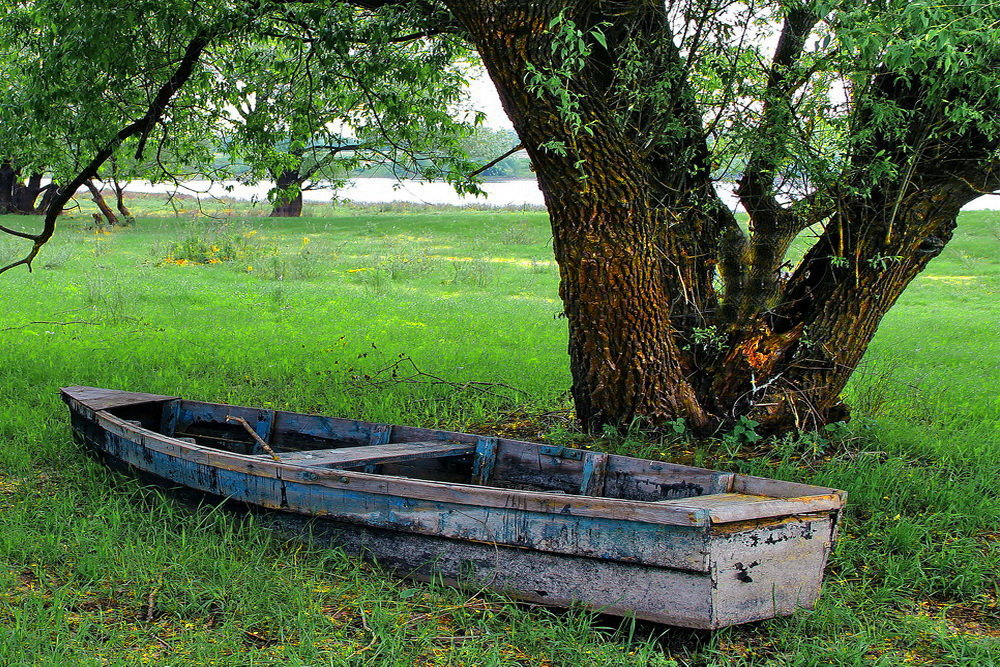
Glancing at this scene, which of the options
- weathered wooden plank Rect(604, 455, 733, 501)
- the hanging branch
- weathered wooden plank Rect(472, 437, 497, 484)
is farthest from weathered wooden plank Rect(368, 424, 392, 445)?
the hanging branch

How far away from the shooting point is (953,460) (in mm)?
6445

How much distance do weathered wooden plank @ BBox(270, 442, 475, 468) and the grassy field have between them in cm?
51

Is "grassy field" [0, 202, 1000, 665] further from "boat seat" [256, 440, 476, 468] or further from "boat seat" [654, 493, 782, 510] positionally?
"boat seat" [654, 493, 782, 510]

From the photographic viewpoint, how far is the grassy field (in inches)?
169

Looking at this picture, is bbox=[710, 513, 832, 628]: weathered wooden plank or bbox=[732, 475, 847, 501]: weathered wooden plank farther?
bbox=[732, 475, 847, 501]: weathered wooden plank

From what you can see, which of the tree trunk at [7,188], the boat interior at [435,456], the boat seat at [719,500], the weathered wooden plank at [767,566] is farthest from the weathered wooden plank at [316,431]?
the tree trunk at [7,188]

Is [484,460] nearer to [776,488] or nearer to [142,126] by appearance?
[776,488]

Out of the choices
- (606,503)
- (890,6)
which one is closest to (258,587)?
(606,503)

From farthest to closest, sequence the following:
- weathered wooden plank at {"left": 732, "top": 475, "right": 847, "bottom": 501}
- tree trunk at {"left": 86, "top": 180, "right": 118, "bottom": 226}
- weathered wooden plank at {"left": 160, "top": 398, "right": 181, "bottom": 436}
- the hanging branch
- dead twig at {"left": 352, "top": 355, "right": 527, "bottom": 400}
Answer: tree trunk at {"left": 86, "top": 180, "right": 118, "bottom": 226} < dead twig at {"left": 352, "top": 355, "right": 527, "bottom": 400} < the hanging branch < weathered wooden plank at {"left": 160, "top": 398, "right": 181, "bottom": 436} < weathered wooden plank at {"left": 732, "top": 475, "right": 847, "bottom": 501}

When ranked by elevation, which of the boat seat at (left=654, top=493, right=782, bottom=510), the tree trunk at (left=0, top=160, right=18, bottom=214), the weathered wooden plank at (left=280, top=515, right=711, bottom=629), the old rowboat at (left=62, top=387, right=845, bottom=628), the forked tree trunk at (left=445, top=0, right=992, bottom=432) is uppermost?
the tree trunk at (left=0, top=160, right=18, bottom=214)

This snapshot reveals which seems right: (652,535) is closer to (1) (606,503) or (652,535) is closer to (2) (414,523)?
(1) (606,503)

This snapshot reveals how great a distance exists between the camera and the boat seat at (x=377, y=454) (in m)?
5.49

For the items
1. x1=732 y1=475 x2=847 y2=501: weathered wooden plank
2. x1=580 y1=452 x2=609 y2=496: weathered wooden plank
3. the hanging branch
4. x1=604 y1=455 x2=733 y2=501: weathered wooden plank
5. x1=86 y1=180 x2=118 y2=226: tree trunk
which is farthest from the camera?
x1=86 y1=180 x2=118 y2=226: tree trunk

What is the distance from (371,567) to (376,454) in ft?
2.86
